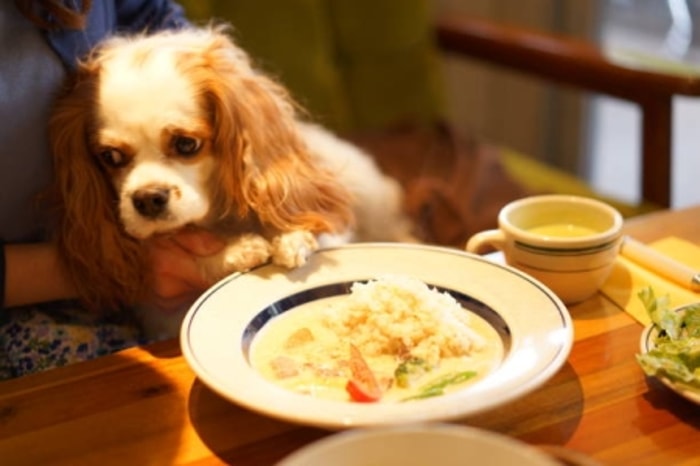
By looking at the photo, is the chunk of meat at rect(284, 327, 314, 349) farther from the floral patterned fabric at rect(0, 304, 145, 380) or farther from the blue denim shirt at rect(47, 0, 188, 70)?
the blue denim shirt at rect(47, 0, 188, 70)

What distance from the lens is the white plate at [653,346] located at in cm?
80

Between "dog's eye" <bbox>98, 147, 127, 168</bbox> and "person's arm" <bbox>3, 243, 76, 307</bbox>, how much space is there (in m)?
0.14

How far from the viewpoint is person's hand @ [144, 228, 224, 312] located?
113 centimetres

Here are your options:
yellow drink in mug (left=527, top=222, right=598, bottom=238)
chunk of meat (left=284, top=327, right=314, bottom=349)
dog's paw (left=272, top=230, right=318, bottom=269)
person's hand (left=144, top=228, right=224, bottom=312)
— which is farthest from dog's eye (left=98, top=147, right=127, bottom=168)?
yellow drink in mug (left=527, top=222, right=598, bottom=238)

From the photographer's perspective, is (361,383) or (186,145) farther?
(186,145)

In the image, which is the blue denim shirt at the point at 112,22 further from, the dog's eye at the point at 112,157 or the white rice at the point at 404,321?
the white rice at the point at 404,321

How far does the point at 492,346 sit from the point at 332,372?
0.17m

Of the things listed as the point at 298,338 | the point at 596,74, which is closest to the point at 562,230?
the point at 298,338

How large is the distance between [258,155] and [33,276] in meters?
0.33

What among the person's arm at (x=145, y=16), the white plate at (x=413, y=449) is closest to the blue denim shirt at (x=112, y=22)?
the person's arm at (x=145, y=16)

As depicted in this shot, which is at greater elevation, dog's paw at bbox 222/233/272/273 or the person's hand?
dog's paw at bbox 222/233/272/273

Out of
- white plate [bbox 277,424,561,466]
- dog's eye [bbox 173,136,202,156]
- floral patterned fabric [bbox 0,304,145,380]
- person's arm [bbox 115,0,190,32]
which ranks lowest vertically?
floral patterned fabric [bbox 0,304,145,380]

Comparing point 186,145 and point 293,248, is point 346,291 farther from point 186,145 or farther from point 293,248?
point 186,145

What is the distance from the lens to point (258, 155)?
3.76 ft
